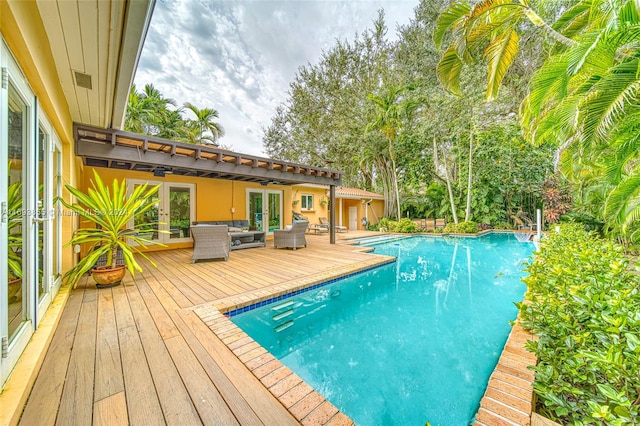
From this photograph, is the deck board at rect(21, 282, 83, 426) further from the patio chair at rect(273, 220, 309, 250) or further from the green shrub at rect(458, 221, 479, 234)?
the green shrub at rect(458, 221, 479, 234)

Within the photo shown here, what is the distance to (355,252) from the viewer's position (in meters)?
7.73

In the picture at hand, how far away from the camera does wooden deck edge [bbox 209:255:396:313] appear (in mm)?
3538

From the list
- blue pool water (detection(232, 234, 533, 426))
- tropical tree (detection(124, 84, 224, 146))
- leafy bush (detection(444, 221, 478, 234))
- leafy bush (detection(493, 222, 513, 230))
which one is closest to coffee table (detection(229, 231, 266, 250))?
blue pool water (detection(232, 234, 533, 426))

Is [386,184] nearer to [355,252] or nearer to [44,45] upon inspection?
[355,252]

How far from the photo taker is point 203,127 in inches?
587

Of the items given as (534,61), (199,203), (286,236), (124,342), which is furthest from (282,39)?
(124,342)

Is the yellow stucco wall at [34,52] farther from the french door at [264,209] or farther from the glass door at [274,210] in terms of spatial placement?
the glass door at [274,210]

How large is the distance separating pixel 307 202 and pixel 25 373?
12.2 meters

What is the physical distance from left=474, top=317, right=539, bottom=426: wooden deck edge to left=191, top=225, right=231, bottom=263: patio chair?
5.56 meters

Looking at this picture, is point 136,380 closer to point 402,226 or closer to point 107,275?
point 107,275

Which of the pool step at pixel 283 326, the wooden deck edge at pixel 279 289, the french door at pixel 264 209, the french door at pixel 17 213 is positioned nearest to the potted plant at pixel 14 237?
the french door at pixel 17 213

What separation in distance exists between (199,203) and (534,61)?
60.2 ft

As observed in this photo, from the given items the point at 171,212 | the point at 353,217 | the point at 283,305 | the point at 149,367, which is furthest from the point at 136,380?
the point at 353,217

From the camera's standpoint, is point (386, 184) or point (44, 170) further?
point (386, 184)
